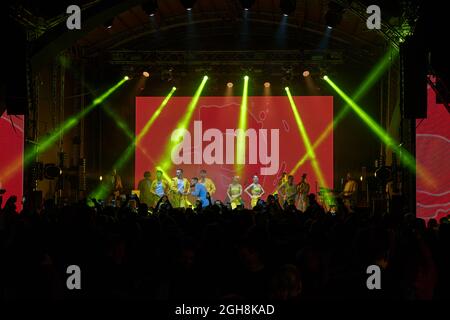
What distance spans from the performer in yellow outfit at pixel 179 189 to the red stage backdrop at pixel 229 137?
181 cm

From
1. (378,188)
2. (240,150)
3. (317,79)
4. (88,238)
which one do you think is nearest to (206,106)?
(240,150)

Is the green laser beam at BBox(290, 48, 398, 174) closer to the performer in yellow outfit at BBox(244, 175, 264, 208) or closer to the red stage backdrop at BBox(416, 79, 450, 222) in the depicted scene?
the performer in yellow outfit at BBox(244, 175, 264, 208)

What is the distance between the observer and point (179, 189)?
19.7 metres

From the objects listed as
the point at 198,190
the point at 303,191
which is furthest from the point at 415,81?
the point at 198,190

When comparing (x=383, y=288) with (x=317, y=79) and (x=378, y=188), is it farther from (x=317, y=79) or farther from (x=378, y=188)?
(x=317, y=79)

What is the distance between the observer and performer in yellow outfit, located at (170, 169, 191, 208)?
64.7 ft

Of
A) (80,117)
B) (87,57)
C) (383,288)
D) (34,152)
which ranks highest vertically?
(87,57)

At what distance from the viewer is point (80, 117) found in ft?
67.3

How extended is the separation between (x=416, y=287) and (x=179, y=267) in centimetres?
167

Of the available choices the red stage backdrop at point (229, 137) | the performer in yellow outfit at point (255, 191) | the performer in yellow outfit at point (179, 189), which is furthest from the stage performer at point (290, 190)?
the performer in yellow outfit at point (179, 189)

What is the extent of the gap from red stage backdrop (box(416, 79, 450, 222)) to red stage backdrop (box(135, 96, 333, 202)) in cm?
535

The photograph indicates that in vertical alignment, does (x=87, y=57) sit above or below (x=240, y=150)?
above

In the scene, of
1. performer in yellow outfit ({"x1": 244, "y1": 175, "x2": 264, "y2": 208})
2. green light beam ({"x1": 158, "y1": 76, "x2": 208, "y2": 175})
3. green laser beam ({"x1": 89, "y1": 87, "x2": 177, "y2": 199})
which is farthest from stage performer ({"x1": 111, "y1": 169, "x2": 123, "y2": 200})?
performer in yellow outfit ({"x1": 244, "y1": 175, "x2": 264, "y2": 208})
